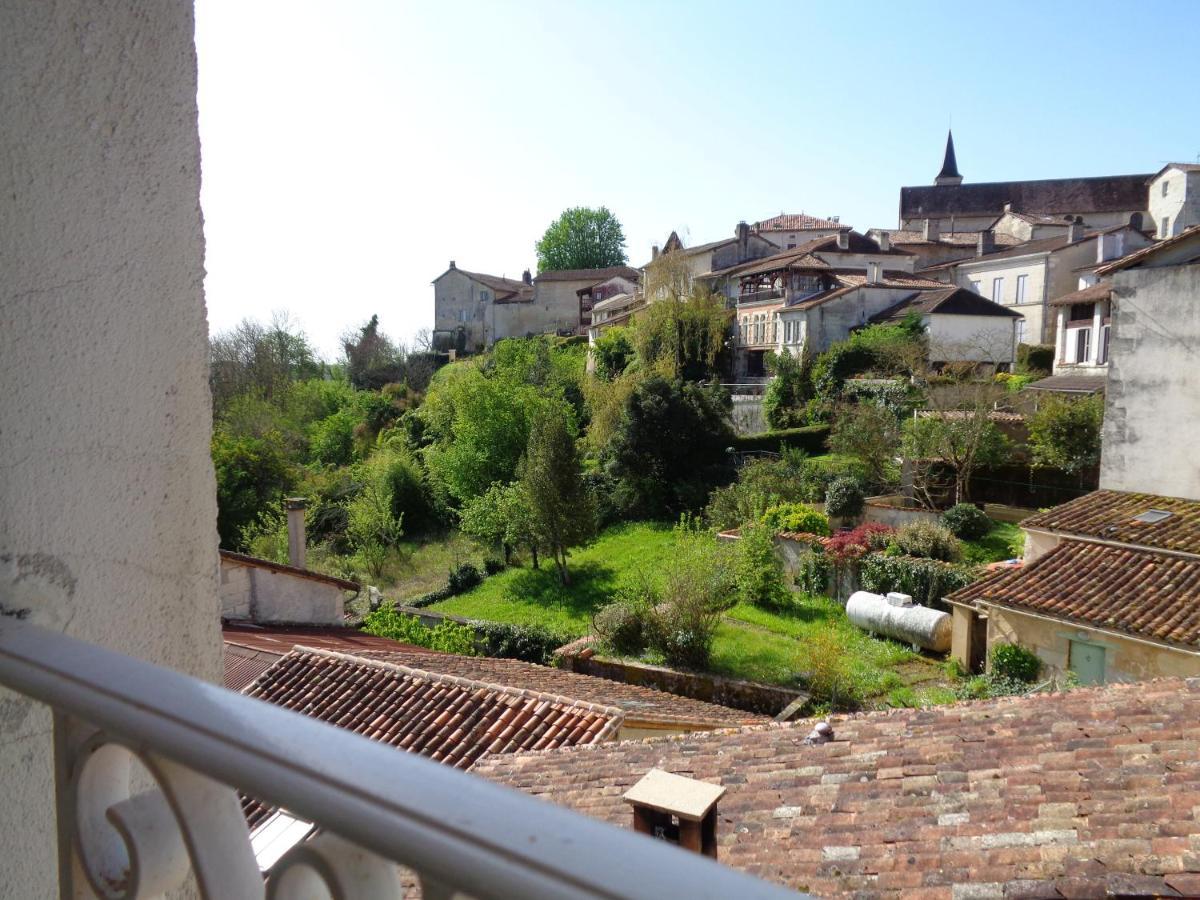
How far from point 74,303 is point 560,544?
84.6 feet

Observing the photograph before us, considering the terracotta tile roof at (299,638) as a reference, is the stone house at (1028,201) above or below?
above

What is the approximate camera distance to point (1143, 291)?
17375mm

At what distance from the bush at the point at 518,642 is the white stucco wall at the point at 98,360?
19318mm

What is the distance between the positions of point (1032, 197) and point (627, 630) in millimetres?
56503

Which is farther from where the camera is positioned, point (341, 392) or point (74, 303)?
point (341, 392)

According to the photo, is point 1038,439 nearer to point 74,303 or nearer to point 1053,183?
point 74,303

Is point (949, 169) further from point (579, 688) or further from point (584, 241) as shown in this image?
point (579, 688)

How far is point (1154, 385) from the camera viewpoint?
17453 millimetres

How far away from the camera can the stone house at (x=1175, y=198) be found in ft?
160

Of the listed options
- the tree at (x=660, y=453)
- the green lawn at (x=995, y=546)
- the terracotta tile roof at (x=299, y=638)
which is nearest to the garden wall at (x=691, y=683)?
the terracotta tile roof at (x=299, y=638)

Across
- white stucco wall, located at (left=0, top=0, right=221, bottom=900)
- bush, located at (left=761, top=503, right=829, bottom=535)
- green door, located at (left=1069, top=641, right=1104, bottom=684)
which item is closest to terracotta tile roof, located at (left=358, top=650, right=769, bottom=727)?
green door, located at (left=1069, top=641, right=1104, bottom=684)

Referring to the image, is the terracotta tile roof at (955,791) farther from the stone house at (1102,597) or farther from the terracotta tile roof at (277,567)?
the terracotta tile roof at (277,567)

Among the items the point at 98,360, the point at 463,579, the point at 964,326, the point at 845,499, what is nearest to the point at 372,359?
the point at 463,579

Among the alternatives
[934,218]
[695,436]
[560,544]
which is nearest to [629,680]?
[560,544]
